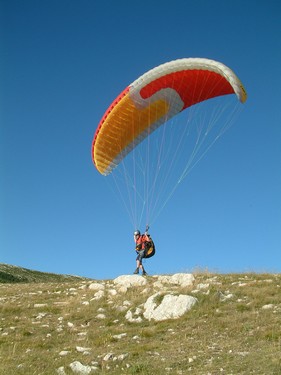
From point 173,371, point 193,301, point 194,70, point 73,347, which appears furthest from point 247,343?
point 194,70

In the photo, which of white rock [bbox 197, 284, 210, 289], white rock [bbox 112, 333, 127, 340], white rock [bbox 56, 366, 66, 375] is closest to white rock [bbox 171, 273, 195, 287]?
white rock [bbox 197, 284, 210, 289]

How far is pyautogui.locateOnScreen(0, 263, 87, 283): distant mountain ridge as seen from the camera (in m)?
43.8

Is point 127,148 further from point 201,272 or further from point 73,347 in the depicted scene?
point 73,347

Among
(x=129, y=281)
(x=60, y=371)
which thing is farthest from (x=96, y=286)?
(x=60, y=371)

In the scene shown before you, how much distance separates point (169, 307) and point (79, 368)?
432 cm

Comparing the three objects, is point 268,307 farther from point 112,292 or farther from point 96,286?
point 96,286

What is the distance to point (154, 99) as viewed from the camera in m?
23.8

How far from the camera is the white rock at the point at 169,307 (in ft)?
46.8

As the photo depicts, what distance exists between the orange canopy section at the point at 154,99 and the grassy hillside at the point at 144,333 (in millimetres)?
8159

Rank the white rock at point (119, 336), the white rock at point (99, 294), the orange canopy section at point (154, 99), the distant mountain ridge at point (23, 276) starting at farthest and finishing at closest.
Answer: the distant mountain ridge at point (23, 276) → the orange canopy section at point (154, 99) → the white rock at point (99, 294) → the white rock at point (119, 336)

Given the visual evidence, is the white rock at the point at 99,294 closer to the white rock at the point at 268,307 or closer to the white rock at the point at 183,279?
the white rock at the point at 183,279

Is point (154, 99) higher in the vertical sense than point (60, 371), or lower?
higher

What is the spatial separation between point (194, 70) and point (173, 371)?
15.0 metres

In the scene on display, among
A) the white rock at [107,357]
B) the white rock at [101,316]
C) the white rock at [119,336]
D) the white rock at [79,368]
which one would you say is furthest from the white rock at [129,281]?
the white rock at [79,368]
